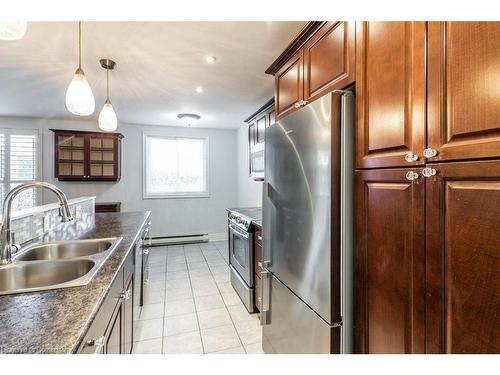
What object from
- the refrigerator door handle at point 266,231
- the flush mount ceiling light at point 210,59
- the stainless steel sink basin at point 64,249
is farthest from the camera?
the flush mount ceiling light at point 210,59

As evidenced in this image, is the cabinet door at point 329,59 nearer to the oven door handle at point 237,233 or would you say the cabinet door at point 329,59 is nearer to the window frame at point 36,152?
the oven door handle at point 237,233

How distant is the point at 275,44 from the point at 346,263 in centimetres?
180

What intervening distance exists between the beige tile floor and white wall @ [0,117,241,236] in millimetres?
1463

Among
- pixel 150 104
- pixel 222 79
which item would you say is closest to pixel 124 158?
pixel 150 104

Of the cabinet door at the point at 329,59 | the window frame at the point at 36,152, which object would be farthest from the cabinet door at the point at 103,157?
the cabinet door at the point at 329,59

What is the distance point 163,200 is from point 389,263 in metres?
4.84

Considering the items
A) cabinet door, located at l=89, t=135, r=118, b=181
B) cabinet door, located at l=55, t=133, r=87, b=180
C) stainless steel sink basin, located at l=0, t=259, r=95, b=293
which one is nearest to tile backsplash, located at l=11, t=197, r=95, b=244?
stainless steel sink basin, located at l=0, t=259, r=95, b=293

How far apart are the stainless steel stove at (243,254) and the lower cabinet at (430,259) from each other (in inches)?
57.3

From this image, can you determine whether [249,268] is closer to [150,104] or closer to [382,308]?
[382,308]

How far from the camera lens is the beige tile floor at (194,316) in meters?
1.99

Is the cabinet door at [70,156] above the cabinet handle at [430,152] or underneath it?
above

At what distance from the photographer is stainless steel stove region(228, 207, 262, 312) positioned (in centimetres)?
→ 248

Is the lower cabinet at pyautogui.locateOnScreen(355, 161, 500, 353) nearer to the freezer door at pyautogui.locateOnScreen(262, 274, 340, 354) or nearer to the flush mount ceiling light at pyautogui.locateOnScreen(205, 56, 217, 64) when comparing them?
the freezer door at pyautogui.locateOnScreen(262, 274, 340, 354)
